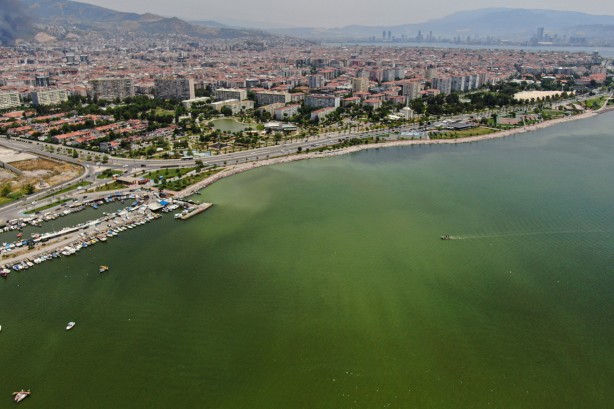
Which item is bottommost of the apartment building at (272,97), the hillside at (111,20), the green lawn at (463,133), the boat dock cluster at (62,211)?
the boat dock cluster at (62,211)

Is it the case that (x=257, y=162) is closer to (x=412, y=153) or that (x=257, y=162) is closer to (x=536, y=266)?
(x=412, y=153)

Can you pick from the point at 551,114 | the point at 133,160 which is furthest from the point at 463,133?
the point at 133,160

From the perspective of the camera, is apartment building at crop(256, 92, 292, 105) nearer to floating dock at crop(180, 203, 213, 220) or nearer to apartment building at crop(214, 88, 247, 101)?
apartment building at crop(214, 88, 247, 101)

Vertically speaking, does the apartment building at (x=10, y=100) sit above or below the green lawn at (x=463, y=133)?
above

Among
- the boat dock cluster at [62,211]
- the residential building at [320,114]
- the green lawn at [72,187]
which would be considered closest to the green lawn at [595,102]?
the residential building at [320,114]

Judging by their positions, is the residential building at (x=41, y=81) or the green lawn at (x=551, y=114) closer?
the green lawn at (x=551, y=114)

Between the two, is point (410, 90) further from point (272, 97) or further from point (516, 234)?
point (516, 234)

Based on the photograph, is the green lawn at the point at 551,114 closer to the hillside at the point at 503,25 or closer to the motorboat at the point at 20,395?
the motorboat at the point at 20,395
